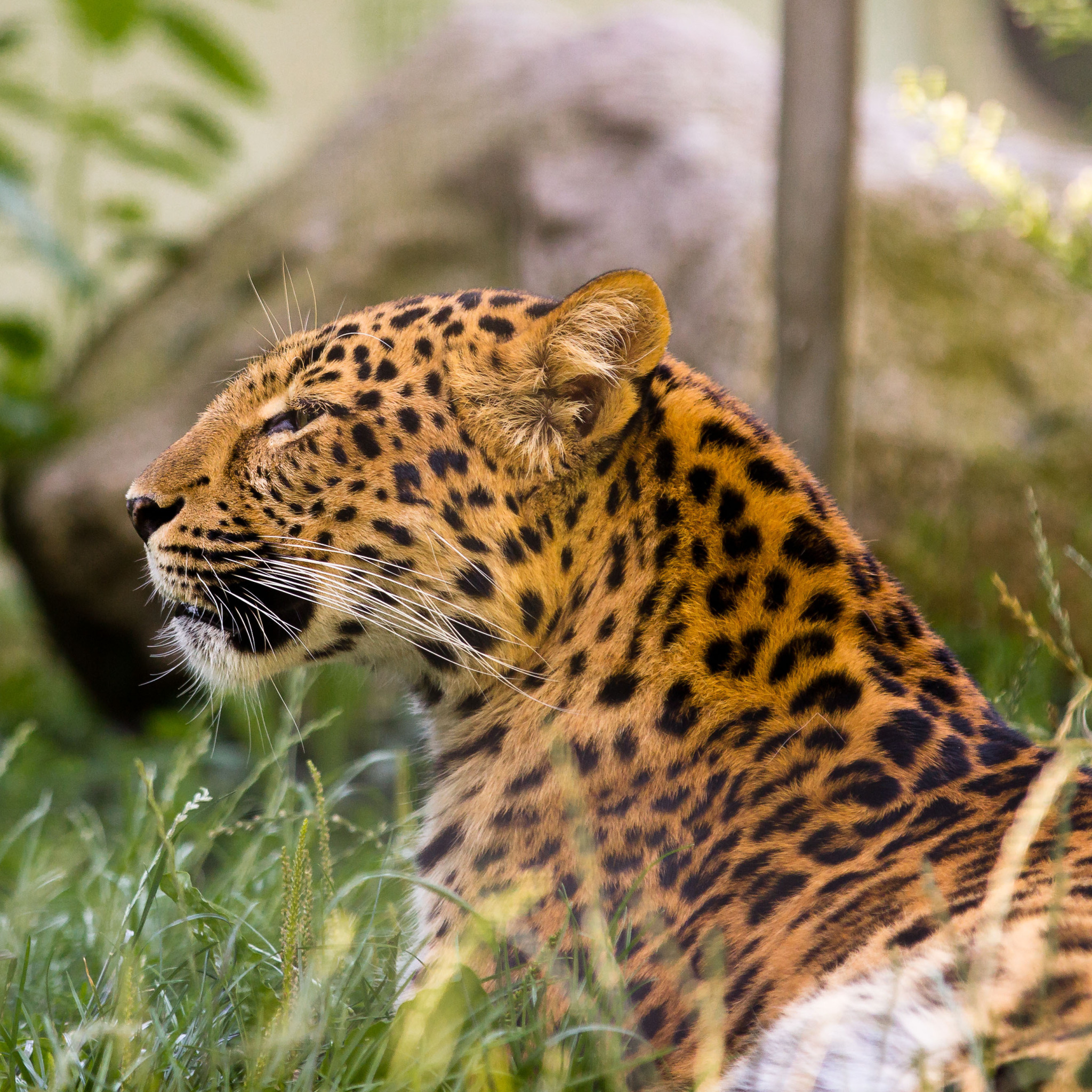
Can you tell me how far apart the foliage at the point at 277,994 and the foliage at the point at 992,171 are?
2779 millimetres

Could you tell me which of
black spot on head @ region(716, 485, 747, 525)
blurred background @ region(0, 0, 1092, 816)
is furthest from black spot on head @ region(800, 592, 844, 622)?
blurred background @ region(0, 0, 1092, 816)

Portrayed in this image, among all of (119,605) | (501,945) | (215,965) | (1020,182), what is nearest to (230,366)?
(119,605)

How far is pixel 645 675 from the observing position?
2.57m

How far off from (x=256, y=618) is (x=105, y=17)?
588 centimetres

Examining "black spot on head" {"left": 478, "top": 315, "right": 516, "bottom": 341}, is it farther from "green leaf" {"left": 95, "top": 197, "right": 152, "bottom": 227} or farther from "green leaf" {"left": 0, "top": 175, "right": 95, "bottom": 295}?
"green leaf" {"left": 95, "top": 197, "right": 152, "bottom": 227}

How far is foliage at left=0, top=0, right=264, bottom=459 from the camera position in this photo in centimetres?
681

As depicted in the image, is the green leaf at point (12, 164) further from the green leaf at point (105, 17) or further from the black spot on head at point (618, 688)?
the black spot on head at point (618, 688)

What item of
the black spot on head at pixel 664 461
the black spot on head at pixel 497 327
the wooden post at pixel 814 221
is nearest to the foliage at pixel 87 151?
the wooden post at pixel 814 221

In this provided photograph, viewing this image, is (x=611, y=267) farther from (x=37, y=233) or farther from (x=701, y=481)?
(x=701, y=481)

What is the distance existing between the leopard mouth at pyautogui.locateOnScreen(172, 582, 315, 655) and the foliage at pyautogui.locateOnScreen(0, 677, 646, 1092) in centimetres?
26

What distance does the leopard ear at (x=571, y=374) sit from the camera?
2.68 metres

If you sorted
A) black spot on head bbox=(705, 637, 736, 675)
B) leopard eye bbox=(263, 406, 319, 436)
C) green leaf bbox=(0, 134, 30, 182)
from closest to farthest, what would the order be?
black spot on head bbox=(705, 637, 736, 675), leopard eye bbox=(263, 406, 319, 436), green leaf bbox=(0, 134, 30, 182)

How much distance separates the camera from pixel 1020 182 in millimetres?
4516

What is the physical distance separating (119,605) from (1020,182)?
530 centimetres
